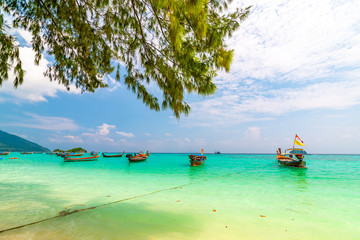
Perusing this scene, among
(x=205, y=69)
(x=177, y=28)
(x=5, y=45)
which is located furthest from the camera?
(x=5, y=45)

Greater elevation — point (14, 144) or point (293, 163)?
point (14, 144)

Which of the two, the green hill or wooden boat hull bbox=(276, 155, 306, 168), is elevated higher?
the green hill

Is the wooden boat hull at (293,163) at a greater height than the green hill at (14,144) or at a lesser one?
lesser

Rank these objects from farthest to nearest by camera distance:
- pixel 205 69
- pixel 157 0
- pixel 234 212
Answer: pixel 234 212
pixel 205 69
pixel 157 0

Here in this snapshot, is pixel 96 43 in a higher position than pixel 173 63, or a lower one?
→ higher

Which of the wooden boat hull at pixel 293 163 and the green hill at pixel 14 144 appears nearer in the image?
the wooden boat hull at pixel 293 163

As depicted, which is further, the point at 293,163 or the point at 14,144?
the point at 14,144

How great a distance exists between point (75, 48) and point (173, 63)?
303cm

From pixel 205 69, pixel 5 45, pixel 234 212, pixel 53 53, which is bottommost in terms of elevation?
pixel 234 212

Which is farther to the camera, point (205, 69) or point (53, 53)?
point (53, 53)

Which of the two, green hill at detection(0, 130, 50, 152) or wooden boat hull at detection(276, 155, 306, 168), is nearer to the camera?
wooden boat hull at detection(276, 155, 306, 168)

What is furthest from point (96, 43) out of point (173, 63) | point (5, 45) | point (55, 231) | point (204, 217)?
point (204, 217)

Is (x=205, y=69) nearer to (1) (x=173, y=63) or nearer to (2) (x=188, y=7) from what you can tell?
(1) (x=173, y=63)

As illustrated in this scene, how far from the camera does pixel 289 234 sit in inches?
140
